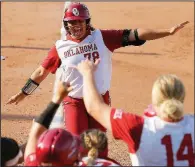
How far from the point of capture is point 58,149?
289cm

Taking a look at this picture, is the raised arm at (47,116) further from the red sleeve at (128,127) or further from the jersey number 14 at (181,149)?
the jersey number 14 at (181,149)

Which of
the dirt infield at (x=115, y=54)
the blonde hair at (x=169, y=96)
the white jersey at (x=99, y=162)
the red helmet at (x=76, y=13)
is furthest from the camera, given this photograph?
the dirt infield at (x=115, y=54)

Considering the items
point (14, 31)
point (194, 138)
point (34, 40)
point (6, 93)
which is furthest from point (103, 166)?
point (14, 31)

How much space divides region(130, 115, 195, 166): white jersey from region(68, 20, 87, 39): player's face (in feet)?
6.65

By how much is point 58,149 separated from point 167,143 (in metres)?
0.75

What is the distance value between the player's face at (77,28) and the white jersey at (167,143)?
2027mm

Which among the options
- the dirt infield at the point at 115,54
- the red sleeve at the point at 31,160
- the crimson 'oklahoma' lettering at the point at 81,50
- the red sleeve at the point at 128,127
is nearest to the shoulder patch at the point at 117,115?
the red sleeve at the point at 128,127

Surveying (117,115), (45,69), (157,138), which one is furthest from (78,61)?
(157,138)

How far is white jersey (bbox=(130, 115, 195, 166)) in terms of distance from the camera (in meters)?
3.16

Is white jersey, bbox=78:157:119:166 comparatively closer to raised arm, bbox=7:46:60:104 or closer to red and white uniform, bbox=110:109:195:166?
red and white uniform, bbox=110:109:195:166

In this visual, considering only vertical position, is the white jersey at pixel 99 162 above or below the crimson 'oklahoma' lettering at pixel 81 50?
below

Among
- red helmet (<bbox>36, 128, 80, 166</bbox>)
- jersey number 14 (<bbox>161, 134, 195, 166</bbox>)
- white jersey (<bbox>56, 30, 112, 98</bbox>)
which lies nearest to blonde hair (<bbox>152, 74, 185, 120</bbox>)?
jersey number 14 (<bbox>161, 134, 195, 166</bbox>)

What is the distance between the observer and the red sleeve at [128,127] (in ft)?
10.7

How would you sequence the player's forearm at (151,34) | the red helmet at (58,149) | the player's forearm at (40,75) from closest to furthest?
the red helmet at (58,149), the player's forearm at (151,34), the player's forearm at (40,75)
